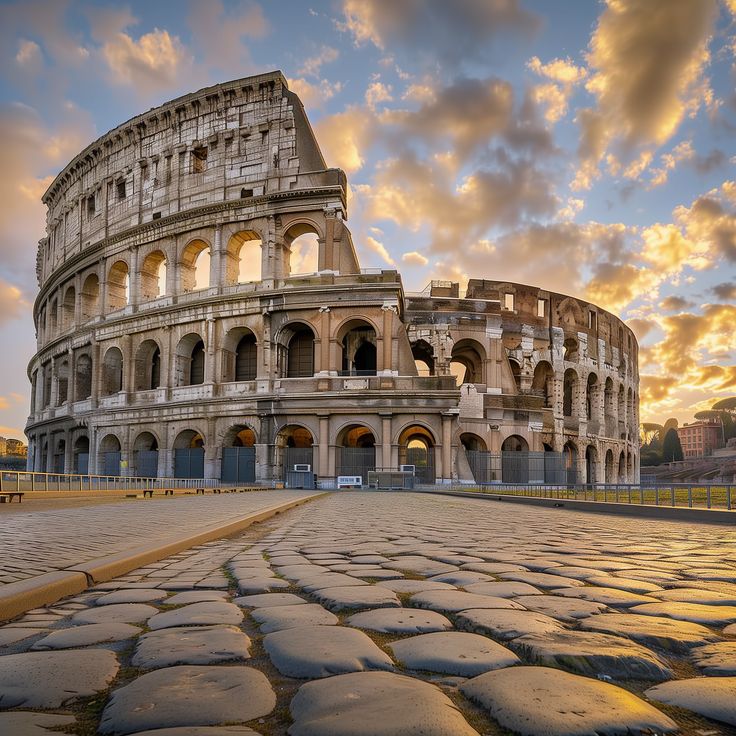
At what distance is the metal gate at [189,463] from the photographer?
98.6 ft

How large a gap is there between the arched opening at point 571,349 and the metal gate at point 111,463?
88.1 feet

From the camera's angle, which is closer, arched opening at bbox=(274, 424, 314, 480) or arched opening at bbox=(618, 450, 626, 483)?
arched opening at bbox=(274, 424, 314, 480)

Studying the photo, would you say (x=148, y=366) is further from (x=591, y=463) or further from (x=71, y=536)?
(x=71, y=536)

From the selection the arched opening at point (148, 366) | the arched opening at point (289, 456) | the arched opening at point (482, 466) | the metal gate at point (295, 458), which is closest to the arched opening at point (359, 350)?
the arched opening at point (289, 456)

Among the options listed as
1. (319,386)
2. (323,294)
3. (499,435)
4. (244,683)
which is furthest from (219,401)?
(244,683)

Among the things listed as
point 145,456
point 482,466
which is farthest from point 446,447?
point 145,456

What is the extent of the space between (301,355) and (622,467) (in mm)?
26413

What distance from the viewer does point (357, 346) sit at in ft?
107

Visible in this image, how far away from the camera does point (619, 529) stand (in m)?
7.52

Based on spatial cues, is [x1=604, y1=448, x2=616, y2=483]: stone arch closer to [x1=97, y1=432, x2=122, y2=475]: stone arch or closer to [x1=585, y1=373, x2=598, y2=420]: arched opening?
[x1=585, y1=373, x2=598, y2=420]: arched opening

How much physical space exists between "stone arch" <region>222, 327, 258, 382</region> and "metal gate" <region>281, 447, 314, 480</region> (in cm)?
482

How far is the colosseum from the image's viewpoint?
2825 centimetres

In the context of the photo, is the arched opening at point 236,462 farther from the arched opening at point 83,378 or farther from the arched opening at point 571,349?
the arched opening at point 571,349

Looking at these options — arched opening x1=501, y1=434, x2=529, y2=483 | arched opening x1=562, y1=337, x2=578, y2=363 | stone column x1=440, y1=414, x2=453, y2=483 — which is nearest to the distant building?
arched opening x1=562, y1=337, x2=578, y2=363
